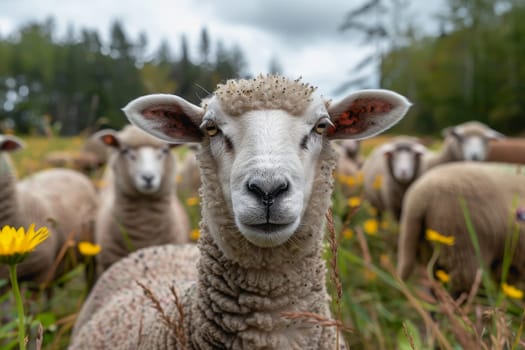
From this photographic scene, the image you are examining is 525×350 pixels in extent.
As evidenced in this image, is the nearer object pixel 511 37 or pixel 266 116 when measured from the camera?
pixel 266 116

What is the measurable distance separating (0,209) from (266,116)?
8.66 ft

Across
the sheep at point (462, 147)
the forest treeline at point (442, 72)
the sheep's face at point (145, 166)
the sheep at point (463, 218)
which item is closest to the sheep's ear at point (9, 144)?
the sheep's face at point (145, 166)

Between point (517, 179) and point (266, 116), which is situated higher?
point (266, 116)

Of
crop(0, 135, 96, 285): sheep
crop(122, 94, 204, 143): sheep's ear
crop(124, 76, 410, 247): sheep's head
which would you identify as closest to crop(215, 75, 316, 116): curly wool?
crop(124, 76, 410, 247): sheep's head

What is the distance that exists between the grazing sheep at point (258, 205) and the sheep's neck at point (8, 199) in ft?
6.31

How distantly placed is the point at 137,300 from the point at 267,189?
3.24 feet

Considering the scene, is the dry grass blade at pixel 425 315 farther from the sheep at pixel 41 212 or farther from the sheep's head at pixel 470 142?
the sheep's head at pixel 470 142

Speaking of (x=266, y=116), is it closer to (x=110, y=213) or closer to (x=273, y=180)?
(x=273, y=180)

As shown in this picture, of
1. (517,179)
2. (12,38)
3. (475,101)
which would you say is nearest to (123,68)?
(517,179)

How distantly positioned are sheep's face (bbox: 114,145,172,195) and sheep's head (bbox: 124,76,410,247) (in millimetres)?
1679

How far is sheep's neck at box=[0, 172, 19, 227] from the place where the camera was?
3104 millimetres

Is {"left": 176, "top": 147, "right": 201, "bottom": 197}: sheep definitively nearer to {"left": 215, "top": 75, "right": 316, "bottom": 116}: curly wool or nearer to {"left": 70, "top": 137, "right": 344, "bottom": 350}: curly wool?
{"left": 70, "top": 137, "right": 344, "bottom": 350}: curly wool

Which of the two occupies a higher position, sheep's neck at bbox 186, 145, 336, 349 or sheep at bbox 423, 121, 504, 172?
sheep's neck at bbox 186, 145, 336, 349

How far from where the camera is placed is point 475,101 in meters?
22.8
